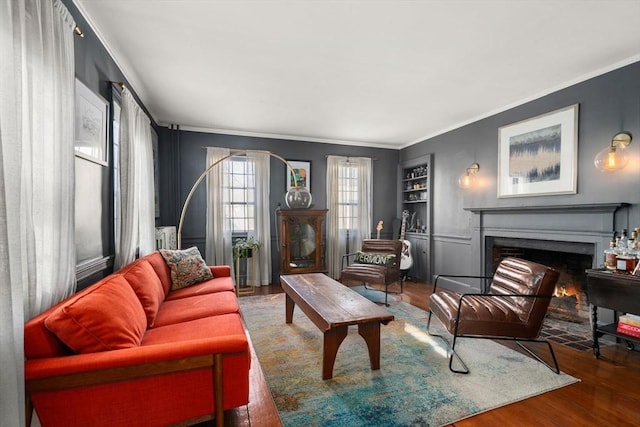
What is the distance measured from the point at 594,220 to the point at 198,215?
16.8 feet

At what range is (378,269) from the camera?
13.5ft

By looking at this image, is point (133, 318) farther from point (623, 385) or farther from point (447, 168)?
point (447, 168)

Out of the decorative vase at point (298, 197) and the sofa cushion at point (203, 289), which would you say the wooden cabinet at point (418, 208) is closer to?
the decorative vase at point (298, 197)

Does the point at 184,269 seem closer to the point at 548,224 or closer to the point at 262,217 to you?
the point at 262,217

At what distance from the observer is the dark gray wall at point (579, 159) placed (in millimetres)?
2719

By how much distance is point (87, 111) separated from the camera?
2.17m

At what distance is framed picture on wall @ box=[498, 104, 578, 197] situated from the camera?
318 centimetres

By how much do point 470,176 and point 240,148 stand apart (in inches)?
146

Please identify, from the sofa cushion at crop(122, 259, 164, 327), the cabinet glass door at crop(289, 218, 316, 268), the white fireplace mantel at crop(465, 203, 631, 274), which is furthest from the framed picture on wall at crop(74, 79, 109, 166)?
the white fireplace mantel at crop(465, 203, 631, 274)

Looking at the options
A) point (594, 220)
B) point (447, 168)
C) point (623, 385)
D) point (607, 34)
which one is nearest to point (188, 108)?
point (447, 168)

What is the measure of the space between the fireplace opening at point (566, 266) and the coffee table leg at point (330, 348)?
2.69 meters

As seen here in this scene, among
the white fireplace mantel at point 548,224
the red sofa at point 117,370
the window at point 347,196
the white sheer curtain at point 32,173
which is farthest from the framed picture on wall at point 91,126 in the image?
the white fireplace mantel at point 548,224

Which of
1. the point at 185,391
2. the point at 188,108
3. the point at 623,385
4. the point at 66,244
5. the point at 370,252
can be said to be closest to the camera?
the point at 185,391

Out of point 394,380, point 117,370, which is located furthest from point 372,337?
point 117,370
